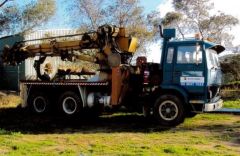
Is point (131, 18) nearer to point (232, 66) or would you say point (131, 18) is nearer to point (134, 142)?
point (232, 66)

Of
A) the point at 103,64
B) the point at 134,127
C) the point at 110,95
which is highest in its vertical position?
the point at 103,64

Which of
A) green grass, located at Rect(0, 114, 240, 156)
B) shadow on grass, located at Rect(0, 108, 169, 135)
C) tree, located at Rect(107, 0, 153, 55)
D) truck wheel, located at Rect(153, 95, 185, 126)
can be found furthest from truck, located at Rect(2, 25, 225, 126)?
tree, located at Rect(107, 0, 153, 55)

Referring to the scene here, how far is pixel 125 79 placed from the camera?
1571 centimetres

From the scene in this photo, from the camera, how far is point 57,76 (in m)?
18.3

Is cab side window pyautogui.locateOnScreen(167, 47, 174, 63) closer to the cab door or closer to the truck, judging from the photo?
the truck

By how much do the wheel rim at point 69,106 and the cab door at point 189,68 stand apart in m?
4.05

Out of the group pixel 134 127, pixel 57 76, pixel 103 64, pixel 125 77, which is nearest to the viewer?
pixel 134 127

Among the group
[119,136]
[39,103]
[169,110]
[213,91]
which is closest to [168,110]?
[169,110]

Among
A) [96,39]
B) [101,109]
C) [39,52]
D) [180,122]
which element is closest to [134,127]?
[180,122]

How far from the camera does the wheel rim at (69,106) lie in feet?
55.2

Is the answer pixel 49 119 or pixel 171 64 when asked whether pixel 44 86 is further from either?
pixel 171 64

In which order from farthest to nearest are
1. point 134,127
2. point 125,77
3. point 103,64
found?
point 103,64
point 125,77
point 134,127

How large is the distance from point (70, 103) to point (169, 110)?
406 centimetres

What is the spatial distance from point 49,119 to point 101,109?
188 cm
